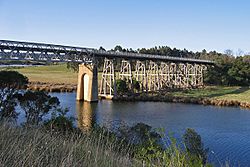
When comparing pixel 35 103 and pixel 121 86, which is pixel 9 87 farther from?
pixel 121 86

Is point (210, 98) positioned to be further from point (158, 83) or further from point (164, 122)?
point (164, 122)

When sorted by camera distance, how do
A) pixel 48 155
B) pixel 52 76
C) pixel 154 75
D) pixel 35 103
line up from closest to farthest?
pixel 48 155 → pixel 35 103 → pixel 154 75 → pixel 52 76

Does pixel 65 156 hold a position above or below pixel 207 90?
above

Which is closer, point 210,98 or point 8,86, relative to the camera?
point 8,86

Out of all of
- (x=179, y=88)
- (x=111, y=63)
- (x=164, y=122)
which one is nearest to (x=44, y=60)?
(x=111, y=63)

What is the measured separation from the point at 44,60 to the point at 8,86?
1889cm

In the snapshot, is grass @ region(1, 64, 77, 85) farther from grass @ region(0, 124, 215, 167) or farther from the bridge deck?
grass @ region(0, 124, 215, 167)

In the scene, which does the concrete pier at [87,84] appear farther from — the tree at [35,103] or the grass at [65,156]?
the grass at [65,156]

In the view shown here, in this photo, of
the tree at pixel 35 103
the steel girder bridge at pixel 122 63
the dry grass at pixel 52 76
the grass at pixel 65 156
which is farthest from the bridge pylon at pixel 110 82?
the grass at pixel 65 156

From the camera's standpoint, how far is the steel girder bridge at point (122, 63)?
131 feet

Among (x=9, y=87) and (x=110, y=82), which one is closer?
(x=9, y=87)

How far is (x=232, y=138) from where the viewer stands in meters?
24.2

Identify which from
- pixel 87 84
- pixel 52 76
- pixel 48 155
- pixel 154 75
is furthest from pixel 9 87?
pixel 52 76

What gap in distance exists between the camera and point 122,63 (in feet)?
199
